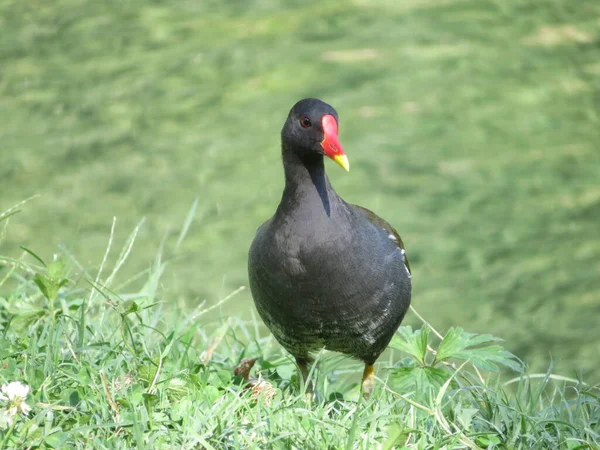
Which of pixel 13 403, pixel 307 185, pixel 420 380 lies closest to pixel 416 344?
pixel 420 380

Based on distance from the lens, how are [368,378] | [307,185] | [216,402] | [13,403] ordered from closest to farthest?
[13,403]
[216,402]
[307,185]
[368,378]

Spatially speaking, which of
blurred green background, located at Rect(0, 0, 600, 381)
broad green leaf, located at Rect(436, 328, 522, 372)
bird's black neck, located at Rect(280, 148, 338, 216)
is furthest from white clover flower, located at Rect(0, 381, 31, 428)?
blurred green background, located at Rect(0, 0, 600, 381)

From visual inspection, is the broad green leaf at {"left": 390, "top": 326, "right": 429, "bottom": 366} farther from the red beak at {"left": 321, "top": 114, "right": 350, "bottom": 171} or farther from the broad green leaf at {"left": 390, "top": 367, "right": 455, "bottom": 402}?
the red beak at {"left": 321, "top": 114, "right": 350, "bottom": 171}

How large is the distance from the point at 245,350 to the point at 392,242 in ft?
2.29

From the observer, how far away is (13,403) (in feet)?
8.35

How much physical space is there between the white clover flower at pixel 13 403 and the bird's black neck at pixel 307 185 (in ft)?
3.24

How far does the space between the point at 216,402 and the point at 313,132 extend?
0.86 meters

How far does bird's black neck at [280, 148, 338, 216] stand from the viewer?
3.06 meters

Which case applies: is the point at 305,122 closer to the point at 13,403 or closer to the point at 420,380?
the point at 420,380

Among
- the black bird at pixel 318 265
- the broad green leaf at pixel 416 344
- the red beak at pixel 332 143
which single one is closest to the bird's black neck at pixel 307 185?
the black bird at pixel 318 265

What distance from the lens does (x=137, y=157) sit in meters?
6.89

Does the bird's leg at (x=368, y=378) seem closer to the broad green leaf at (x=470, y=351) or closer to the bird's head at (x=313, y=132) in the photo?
the broad green leaf at (x=470, y=351)

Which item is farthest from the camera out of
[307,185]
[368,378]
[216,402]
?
[368,378]

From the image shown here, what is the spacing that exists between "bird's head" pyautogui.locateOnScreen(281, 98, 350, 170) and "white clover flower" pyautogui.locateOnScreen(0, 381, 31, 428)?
1.10 m
